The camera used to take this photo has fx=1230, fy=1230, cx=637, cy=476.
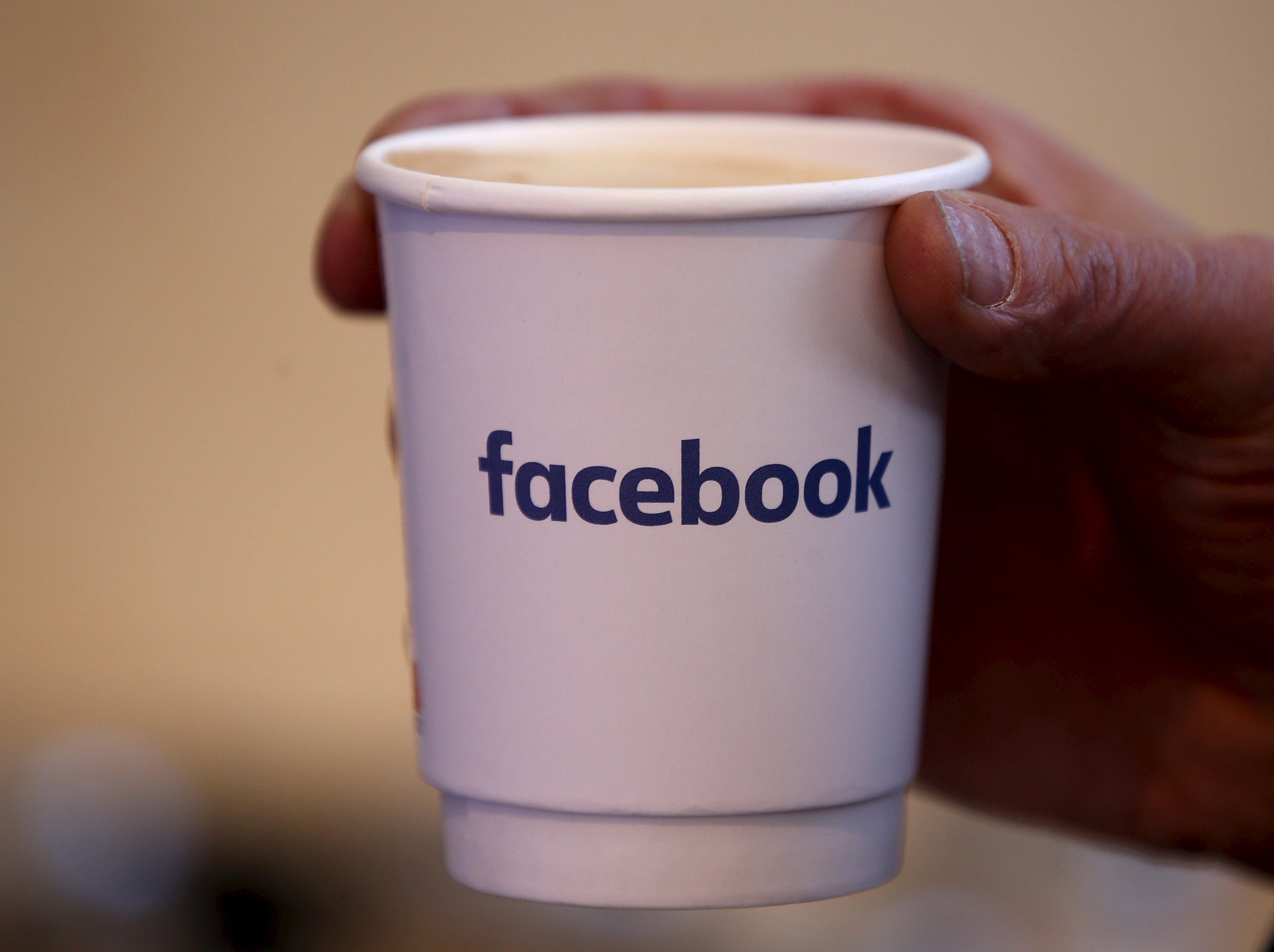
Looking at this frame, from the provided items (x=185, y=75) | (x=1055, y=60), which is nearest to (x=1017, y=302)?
(x=1055, y=60)

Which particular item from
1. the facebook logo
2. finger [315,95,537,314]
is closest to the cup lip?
the facebook logo

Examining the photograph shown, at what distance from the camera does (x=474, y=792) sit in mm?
726

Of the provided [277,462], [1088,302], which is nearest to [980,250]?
[1088,302]

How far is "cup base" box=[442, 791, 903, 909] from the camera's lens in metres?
0.70

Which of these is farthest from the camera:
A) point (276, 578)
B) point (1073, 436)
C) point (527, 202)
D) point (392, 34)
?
point (276, 578)

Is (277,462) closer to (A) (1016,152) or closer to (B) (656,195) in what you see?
(A) (1016,152)

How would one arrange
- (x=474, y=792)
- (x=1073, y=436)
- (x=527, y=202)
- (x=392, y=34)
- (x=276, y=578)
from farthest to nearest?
(x=276, y=578), (x=392, y=34), (x=1073, y=436), (x=474, y=792), (x=527, y=202)

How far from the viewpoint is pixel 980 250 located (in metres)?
0.65

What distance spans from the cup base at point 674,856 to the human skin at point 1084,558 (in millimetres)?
367

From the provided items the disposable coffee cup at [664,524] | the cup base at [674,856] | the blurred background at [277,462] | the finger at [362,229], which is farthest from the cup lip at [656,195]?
the blurred background at [277,462]

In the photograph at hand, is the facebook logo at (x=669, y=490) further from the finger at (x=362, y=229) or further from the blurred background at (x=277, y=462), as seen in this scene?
the blurred background at (x=277, y=462)

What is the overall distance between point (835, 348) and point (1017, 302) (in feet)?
0.38

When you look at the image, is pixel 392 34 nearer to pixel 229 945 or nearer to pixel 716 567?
pixel 716 567

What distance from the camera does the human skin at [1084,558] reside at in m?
0.92
